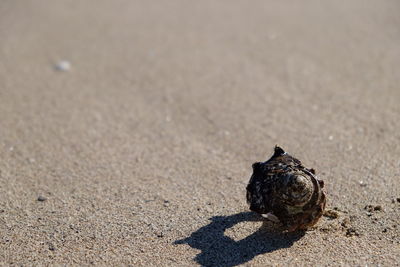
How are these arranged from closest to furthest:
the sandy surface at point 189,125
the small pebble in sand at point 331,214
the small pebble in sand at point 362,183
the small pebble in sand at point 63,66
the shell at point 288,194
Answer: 1. the shell at point 288,194
2. the sandy surface at point 189,125
3. the small pebble in sand at point 331,214
4. the small pebble in sand at point 362,183
5. the small pebble in sand at point 63,66

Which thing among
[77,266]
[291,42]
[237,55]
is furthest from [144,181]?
[291,42]

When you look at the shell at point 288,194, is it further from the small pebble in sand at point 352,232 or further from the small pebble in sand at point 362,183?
the small pebble in sand at point 362,183

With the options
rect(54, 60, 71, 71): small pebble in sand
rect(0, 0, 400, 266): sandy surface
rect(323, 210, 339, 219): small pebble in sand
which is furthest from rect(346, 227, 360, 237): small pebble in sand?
rect(54, 60, 71, 71): small pebble in sand

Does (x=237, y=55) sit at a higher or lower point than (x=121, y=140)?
higher

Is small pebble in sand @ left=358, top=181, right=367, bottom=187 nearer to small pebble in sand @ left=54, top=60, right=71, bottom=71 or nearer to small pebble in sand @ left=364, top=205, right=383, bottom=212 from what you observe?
small pebble in sand @ left=364, top=205, right=383, bottom=212

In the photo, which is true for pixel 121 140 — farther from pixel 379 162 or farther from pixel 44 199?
pixel 379 162

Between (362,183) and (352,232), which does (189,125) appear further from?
(352,232)

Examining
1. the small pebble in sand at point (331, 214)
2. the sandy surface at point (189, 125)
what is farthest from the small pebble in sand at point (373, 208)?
the small pebble in sand at point (331, 214)
